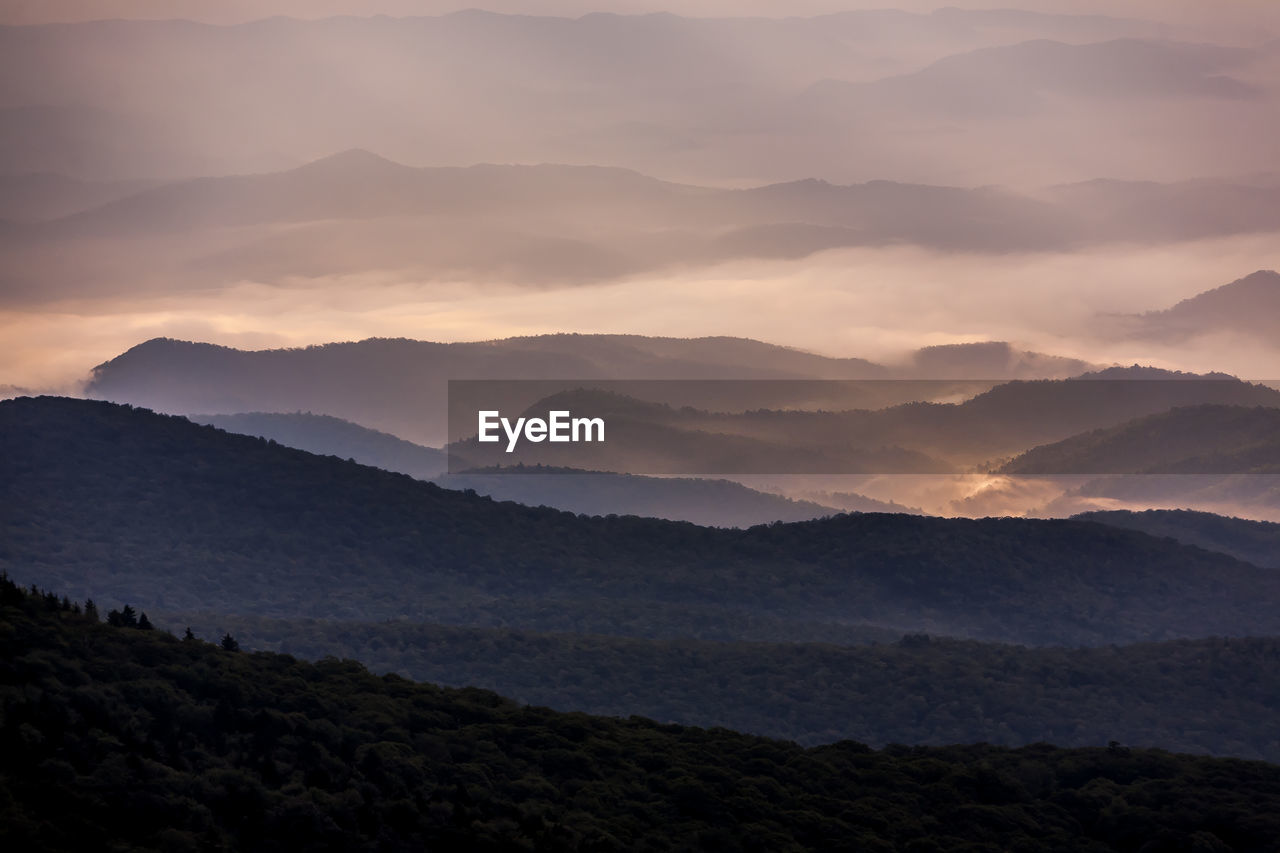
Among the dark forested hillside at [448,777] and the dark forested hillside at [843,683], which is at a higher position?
the dark forested hillside at [448,777]

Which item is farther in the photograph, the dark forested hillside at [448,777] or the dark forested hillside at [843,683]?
the dark forested hillside at [843,683]

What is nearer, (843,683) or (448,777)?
(448,777)

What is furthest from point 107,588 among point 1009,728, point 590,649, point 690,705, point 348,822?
point 348,822

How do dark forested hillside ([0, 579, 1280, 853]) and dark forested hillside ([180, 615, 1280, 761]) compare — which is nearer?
dark forested hillside ([0, 579, 1280, 853])

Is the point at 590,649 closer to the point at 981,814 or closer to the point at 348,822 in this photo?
the point at 981,814

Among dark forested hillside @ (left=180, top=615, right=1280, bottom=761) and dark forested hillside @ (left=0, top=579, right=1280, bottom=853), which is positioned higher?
dark forested hillside @ (left=0, top=579, right=1280, bottom=853)
